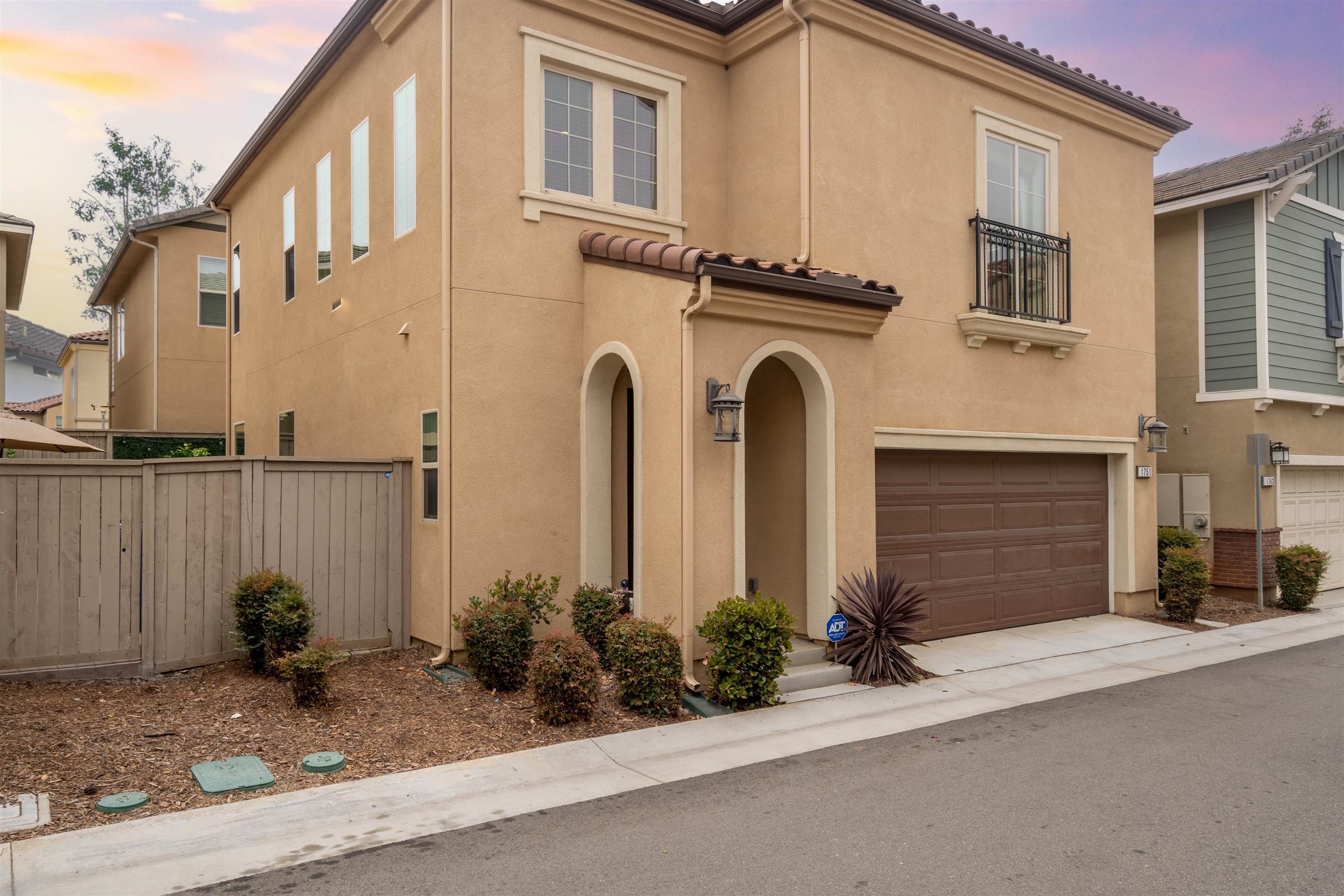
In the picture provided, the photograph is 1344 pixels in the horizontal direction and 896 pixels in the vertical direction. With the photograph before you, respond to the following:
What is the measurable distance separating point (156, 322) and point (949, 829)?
718 inches

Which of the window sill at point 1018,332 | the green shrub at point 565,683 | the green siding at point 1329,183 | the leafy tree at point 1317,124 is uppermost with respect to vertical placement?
the leafy tree at point 1317,124

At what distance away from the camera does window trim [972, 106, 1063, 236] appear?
10711 mm

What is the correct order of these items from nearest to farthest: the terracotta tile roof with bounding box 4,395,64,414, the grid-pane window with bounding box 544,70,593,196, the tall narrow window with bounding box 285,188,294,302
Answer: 1. the grid-pane window with bounding box 544,70,593,196
2. the tall narrow window with bounding box 285,188,294,302
3. the terracotta tile roof with bounding box 4,395,64,414

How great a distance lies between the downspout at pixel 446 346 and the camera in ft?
27.3

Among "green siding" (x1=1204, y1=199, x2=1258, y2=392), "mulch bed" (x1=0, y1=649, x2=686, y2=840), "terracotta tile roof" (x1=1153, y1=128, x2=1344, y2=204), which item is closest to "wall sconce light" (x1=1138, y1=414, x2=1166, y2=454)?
"green siding" (x1=1204, y1=199, x2=1258, y2=392)

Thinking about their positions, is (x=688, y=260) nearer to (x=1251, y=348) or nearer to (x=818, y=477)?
(x=818, y=477)

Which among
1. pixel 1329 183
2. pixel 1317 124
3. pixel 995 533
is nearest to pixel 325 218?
pixel 995 533

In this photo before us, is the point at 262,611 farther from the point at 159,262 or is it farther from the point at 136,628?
the point at 159,262

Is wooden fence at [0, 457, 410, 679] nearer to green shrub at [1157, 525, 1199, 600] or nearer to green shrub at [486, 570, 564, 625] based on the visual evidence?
green shrub at [486, 570, 564, 625]

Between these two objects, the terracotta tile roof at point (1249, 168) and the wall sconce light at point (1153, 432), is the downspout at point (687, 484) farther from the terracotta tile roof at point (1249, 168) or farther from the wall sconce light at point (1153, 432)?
the terracotta tile roof at point (1249, 168)

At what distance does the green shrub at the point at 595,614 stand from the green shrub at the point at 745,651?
4.05 ft

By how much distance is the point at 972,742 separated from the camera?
662cm

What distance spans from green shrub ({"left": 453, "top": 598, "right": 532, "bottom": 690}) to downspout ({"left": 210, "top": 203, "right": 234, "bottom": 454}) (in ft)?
33.9

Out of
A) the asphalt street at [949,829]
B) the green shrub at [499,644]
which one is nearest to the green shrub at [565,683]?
the green shrub at [499,644]
